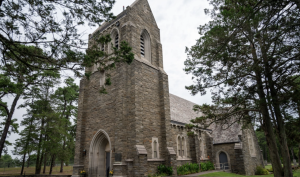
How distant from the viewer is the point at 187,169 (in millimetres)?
17906

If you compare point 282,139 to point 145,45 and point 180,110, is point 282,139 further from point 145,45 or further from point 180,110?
point 180,110

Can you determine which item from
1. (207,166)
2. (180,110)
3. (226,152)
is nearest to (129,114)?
(207,166)

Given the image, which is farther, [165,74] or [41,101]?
[41,101]

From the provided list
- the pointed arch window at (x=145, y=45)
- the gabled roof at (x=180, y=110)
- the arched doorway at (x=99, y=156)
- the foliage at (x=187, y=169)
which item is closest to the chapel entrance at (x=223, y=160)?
the foliage at (x=187, y=169)

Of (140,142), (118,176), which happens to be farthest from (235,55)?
(118,176)

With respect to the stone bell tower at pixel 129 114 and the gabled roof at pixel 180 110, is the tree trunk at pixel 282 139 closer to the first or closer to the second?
the stone bell tower at pixel 129 114

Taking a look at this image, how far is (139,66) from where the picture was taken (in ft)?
50.4

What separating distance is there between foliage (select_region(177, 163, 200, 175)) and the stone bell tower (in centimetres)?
295

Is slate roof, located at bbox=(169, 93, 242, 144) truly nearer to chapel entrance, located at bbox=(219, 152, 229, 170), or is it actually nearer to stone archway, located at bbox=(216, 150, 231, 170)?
stone archway, located at bbox=(216, 150, 231, 170)

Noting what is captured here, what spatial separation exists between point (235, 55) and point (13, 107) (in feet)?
70.7

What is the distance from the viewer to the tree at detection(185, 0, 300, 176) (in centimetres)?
788

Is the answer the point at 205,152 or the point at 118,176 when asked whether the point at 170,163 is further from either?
the point at 205,152

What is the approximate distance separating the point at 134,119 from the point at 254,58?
8.04 metres

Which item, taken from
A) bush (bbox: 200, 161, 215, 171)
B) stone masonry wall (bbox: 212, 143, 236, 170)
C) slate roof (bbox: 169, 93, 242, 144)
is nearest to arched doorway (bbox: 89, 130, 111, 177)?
slate roof (bbox: 169, 93, 242, 144)
